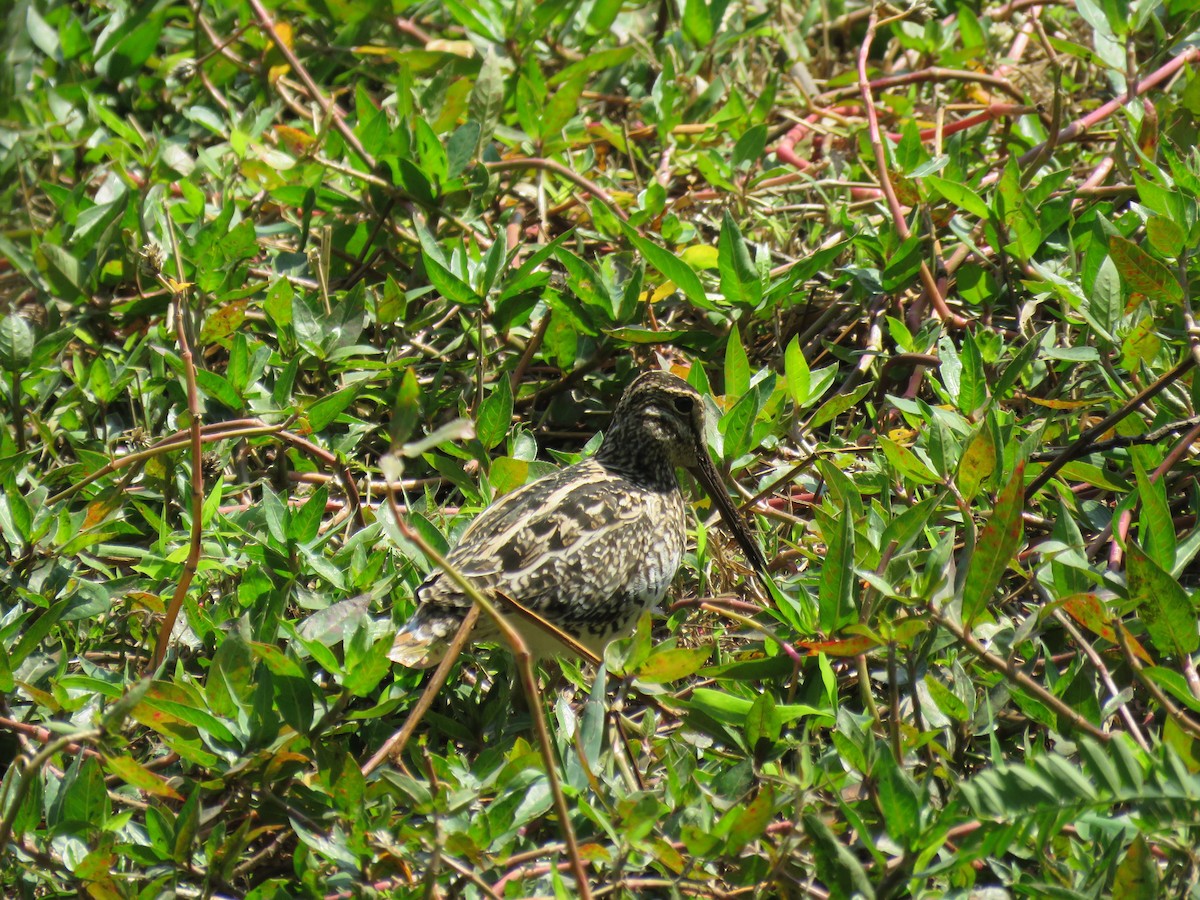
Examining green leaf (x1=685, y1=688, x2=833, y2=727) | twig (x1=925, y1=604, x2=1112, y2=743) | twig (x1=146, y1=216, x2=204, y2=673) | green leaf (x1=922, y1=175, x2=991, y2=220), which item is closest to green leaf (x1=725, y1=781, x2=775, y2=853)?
green leaf (x1=685, y1=688, x2=833, y2=727)

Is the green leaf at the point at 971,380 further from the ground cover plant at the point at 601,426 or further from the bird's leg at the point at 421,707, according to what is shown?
the bird's leg at the point at 421,707

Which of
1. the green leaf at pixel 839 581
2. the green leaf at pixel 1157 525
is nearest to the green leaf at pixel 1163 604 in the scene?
the green leaf at pixel 1157 525

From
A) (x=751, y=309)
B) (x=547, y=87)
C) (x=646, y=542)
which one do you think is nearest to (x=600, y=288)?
(x=751, y=309)

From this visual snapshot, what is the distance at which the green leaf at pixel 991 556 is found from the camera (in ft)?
8.89

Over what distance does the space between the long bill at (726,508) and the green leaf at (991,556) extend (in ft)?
2.94

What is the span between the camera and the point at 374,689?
128 inches

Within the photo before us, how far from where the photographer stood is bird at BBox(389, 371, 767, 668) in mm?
3383

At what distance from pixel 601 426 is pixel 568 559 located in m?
1.02

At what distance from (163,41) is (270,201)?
4.63 feet

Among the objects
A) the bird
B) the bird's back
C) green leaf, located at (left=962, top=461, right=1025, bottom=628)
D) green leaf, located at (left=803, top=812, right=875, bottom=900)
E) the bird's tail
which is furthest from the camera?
the bird's back

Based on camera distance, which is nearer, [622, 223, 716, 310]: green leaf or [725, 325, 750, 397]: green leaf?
[725, 325, 750, 397]: green leaf

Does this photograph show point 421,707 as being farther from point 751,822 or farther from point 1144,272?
point 1144,272

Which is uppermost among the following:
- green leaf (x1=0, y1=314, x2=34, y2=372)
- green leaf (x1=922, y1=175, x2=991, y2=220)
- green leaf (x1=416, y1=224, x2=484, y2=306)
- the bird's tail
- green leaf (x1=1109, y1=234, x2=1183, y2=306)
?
green leaf (x1=0, y1=314, x2=34, y2=372)

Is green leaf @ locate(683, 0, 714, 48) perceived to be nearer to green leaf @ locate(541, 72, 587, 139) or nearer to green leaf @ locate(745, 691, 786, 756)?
green leaf @ locate(541, 72, 587, 139)
